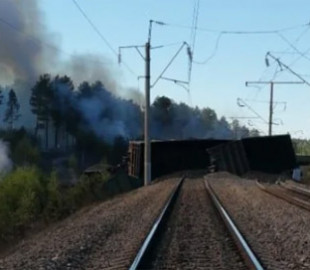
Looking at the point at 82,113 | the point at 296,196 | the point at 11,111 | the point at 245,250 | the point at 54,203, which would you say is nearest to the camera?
the point at 245,250

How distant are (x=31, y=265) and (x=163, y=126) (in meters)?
138

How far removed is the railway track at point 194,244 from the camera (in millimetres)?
→ 11766

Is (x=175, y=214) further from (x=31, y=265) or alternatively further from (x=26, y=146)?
(x=26, y=146)

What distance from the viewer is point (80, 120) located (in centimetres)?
12169

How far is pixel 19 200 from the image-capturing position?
38250 millimetres

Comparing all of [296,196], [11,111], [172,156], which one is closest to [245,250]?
[296,196]

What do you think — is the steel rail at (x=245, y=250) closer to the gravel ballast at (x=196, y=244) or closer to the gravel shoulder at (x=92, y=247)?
the gravel ballast at (x=196, y=244)

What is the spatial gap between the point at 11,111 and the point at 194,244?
142 m

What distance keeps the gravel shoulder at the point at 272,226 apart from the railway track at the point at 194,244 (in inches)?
14.6

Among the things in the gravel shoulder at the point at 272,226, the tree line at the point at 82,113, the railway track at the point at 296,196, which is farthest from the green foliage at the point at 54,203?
the tree line at the point at 82,113

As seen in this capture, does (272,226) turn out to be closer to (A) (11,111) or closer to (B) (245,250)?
(B) (245,250)

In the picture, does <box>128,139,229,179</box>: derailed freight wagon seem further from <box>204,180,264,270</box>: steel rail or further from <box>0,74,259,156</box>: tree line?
<box>0,74,259,156</box>: tree line

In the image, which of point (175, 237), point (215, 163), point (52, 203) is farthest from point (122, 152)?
point (175, 237)

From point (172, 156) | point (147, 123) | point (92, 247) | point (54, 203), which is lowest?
point (54, 203)
